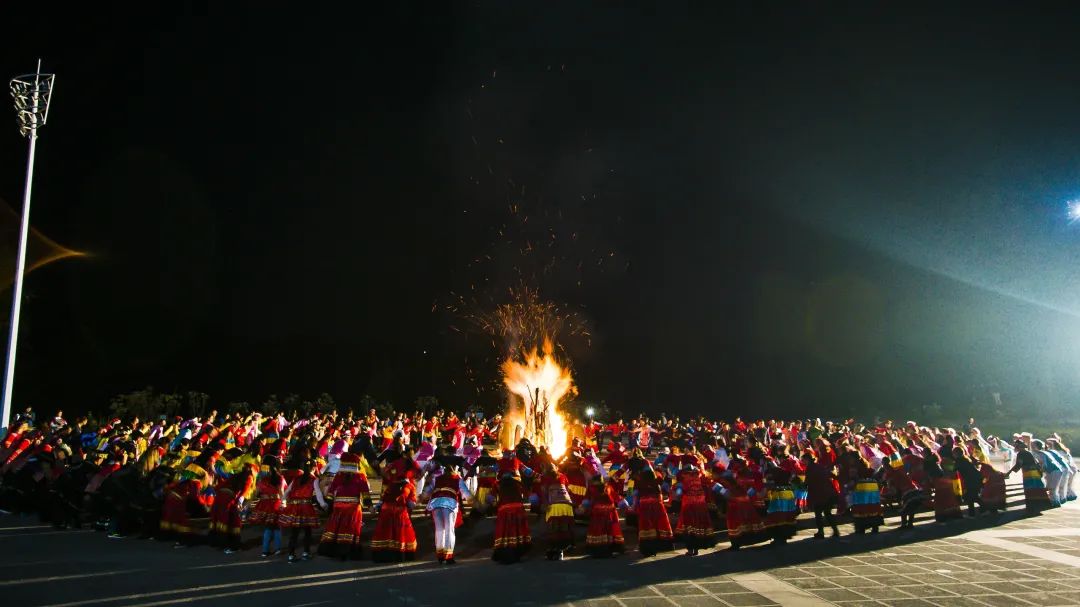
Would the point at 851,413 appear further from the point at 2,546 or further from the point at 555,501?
the point at 2,546

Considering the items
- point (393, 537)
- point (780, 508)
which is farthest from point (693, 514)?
point (393, 537)

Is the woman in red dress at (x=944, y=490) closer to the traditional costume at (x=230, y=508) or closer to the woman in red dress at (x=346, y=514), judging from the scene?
the woman in red dress at (x=346, y=514)

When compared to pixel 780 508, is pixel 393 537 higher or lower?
lower

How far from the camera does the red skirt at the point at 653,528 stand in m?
11.8

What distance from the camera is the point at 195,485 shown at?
12.9 m

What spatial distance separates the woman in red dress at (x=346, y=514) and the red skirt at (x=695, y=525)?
589cm

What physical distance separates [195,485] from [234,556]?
7.36 feet

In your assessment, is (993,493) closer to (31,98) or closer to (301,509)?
(301,509)

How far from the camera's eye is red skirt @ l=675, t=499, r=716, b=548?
11.9 metres

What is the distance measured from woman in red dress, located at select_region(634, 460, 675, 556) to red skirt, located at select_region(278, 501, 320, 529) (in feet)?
19.1

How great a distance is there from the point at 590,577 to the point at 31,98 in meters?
25.5

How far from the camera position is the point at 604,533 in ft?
38.5

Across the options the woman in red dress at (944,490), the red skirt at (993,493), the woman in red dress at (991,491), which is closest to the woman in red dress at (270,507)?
the woman in red dress at (944,490)

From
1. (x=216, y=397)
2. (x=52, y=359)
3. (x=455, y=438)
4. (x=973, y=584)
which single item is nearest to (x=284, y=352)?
(x=216, y=397)
